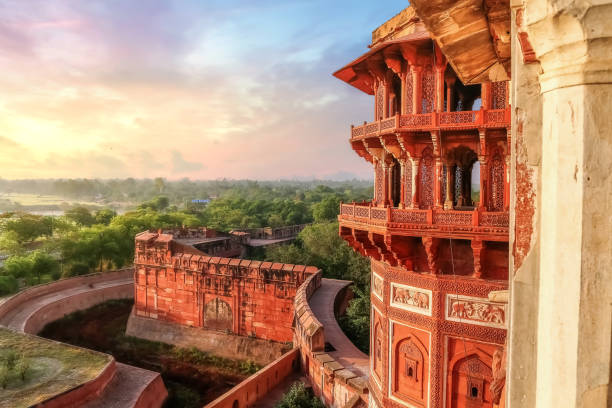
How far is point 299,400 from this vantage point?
13.2 m

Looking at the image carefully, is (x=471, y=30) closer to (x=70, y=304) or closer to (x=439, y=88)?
(x=439, y=88)

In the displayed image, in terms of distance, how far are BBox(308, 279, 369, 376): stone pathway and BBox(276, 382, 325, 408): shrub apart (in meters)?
1.47

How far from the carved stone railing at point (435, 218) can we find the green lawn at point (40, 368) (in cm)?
1152

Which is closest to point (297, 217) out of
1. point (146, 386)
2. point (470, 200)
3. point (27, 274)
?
point (27, 274)

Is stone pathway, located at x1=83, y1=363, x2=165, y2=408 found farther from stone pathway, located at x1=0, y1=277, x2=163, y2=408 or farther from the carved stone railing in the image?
the carved stone railing

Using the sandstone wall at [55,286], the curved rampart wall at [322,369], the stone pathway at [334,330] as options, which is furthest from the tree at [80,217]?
the curved rampart wall at [322,369]

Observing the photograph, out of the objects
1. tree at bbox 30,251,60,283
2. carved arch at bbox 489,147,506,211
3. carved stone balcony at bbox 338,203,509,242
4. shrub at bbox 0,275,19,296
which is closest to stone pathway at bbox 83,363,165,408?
carved stone balcony at bbox 338,203,509,242

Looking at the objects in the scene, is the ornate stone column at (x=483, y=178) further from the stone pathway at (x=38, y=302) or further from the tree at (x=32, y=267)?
the tree at (x=32, y=267)

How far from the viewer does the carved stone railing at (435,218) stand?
7293 mm

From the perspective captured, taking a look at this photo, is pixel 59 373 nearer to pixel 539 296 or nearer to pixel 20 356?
pixel 20 356

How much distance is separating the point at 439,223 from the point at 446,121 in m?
2.00

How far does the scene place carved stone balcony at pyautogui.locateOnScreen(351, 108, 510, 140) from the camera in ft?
24.7

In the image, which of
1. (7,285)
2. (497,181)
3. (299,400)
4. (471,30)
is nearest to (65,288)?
(7,285)

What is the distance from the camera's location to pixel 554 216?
2.00 m
